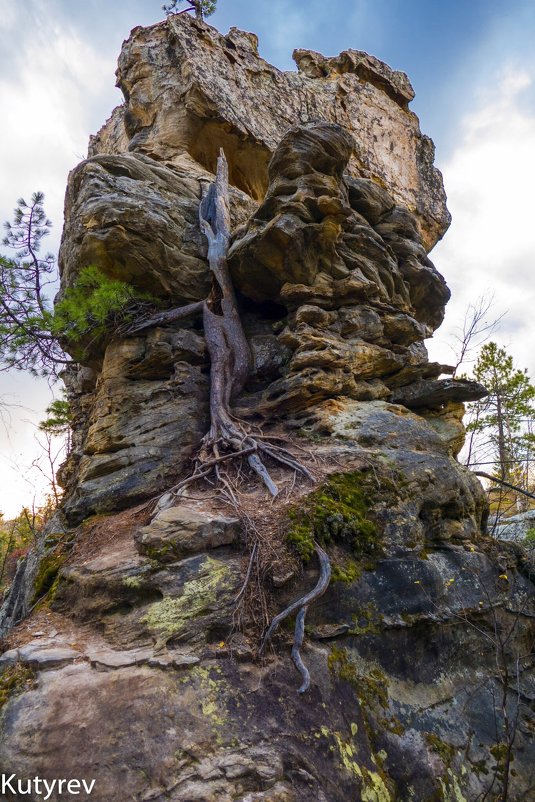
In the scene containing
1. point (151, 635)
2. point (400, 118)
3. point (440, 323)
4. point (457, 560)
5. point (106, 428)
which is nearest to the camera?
point (151, 635)

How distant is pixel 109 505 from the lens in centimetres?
621

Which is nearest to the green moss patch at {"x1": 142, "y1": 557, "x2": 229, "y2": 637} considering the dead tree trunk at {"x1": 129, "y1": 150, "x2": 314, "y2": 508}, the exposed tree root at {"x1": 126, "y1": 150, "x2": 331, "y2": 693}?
the exposed tree root at {"x1": 126, "y1": 150, "x2": 331, "y2": 693}

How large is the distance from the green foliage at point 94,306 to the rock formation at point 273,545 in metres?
0.42

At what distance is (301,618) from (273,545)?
784mm

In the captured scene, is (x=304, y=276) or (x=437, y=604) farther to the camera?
(x=304, y=276)

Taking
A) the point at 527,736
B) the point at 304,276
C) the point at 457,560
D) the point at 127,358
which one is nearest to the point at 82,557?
the point at 127,358

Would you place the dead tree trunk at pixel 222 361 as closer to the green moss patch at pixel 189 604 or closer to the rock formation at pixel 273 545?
the rock formation at pixel 273 545

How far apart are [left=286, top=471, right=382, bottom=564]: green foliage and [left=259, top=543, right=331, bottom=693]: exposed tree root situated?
0.26 m

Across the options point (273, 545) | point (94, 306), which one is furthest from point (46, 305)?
point (273, 545)

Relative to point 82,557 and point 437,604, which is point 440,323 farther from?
point 82,557

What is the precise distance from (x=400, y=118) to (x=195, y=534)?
17.4 metres

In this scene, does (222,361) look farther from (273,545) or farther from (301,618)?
(301,618)

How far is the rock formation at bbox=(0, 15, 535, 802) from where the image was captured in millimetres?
3092

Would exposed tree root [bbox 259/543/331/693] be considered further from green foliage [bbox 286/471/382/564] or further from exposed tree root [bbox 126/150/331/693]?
green foliage [bbox 286/471/382/564]
